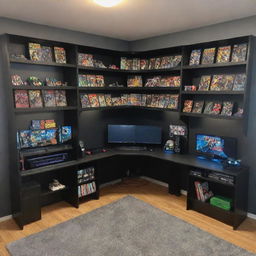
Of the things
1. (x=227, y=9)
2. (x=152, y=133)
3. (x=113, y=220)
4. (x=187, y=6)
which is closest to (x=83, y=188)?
(x=113, y=220)

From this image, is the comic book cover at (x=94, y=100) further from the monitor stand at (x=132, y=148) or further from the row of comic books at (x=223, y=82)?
the row of comic books at (x=223, y=82)

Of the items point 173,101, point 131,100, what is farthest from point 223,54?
point 131,100

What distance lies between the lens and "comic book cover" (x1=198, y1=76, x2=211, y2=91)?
3216 mm

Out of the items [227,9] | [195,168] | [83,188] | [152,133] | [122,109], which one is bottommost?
[83,188]

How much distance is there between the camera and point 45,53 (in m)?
3.15

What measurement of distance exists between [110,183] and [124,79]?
6.29 ft

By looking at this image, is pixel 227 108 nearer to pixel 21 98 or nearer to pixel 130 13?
pixel 130 13

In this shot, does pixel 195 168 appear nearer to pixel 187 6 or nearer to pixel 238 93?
pixel 238 93

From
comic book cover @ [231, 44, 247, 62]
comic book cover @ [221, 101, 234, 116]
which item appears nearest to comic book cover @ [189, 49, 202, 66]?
A: comic book cover @ [231, 44, 247, 62]

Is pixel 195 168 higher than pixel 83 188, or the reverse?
pixel 195 168

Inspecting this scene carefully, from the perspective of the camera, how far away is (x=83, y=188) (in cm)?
351

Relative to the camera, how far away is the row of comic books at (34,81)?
2.89 meters

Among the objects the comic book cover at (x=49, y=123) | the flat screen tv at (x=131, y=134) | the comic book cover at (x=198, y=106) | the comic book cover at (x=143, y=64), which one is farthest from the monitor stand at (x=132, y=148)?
the comic book cover at (x=143, y=64)

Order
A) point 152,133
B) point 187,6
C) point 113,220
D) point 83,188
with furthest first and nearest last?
point 152,133, point 83,188, point 113,220, point 187,6
